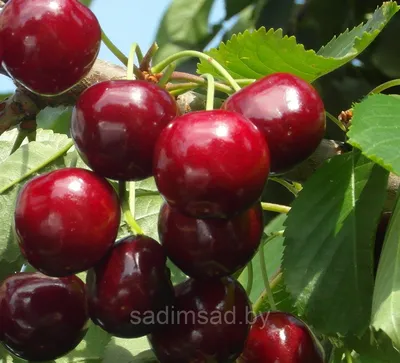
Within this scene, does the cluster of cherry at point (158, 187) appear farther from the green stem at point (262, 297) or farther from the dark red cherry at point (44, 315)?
the green stem at point (262, 297)

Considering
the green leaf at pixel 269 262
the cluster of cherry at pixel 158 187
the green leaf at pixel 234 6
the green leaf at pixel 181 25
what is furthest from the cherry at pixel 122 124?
the green leaf at pixel 234 6

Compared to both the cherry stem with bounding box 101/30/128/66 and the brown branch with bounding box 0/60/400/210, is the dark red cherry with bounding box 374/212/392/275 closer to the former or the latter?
the brown branch with bounding box 0/60/400/210

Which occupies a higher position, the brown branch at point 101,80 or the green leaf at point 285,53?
the green leaf at point 285,53

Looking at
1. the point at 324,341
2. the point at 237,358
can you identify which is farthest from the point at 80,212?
the point at 324,341

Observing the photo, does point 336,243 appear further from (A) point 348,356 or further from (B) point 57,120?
(B) point 57,120

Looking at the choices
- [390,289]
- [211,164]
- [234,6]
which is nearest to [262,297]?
[390,289]

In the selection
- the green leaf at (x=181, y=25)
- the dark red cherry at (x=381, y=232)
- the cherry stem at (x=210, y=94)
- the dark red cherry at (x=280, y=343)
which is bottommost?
the green leaf at (x=181, y=25)
